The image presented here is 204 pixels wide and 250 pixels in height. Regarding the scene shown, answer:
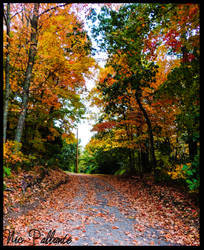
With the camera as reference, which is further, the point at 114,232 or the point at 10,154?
the point at 10,154

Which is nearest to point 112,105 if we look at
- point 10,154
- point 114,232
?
point 10,154

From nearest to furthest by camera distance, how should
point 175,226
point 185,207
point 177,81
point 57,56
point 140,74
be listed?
point 175,226
point 177,81
point 185,207
point 140,74
point 57,56

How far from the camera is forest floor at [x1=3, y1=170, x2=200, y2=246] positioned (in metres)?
3.97

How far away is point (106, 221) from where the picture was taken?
5.10m

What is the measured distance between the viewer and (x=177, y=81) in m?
5.53

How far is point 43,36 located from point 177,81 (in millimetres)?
7934

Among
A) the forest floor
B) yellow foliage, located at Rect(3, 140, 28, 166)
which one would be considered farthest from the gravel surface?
yellow foliage, located at Rect(3, 140, 28, 166)

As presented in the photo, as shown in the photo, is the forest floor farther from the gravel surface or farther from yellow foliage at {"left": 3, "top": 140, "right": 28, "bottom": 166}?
yellow foliage at {"left": 3, "top": 140, "right": 28, "bottom": 166}

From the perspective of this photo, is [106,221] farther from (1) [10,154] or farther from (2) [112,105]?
(2) [112,105]

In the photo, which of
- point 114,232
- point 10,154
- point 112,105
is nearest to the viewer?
point 114,232

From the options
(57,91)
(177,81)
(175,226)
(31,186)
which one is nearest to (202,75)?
(177,81)

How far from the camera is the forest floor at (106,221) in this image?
3971 millimetres

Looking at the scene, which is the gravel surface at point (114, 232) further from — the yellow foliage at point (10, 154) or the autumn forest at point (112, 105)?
the yellow foliage at point (10, 154)

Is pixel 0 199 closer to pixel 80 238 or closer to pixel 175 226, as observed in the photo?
pixel 80 238
